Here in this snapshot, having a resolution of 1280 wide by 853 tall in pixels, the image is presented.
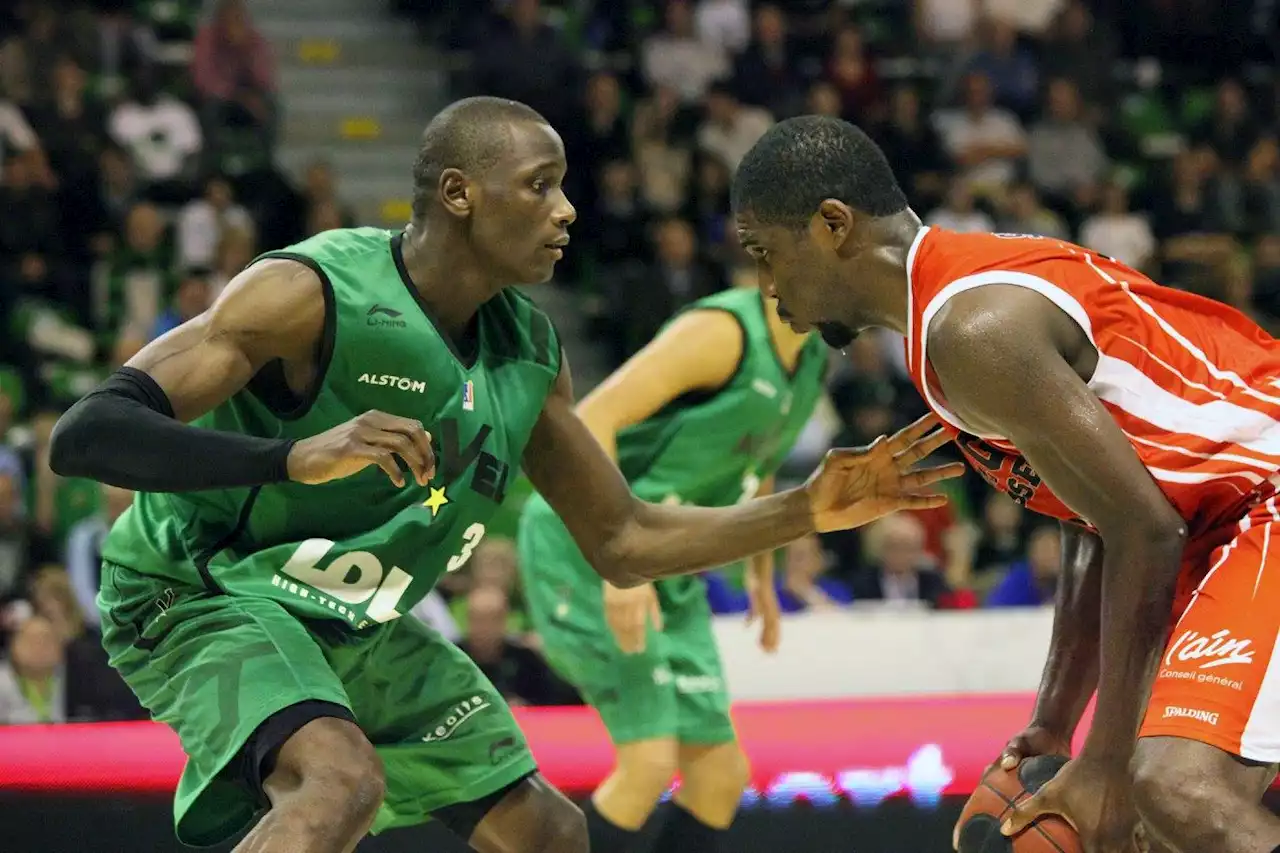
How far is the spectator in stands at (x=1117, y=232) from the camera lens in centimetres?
1152

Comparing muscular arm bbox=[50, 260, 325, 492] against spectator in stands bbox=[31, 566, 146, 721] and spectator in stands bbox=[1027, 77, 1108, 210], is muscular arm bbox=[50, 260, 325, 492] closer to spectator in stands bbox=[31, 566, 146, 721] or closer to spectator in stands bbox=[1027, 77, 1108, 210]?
spectator in stands bbox=[31, 566, 146, 721]

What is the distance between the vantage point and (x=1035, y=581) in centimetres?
882

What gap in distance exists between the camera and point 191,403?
11.5 ft

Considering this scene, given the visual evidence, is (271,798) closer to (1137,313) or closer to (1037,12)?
(1137,313)

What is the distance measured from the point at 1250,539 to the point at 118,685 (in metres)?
5.18

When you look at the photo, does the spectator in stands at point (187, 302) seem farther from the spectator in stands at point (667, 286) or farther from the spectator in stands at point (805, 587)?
the spectator in stands at point (805, 587)

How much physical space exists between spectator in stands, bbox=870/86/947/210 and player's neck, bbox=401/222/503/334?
807 centimetres

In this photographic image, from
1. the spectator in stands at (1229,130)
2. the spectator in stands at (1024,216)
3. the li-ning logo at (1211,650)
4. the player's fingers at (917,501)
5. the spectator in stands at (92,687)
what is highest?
the li-ning logo at (1211,650)

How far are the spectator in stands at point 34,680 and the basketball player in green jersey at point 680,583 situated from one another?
2696mm

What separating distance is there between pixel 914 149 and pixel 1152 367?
28.8ft

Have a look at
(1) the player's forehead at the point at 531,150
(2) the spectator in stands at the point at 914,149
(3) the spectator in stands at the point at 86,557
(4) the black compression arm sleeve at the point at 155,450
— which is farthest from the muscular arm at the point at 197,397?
(2) the spectator in stands at the point at 914,149

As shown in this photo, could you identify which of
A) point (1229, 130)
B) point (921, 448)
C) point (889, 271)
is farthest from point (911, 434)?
point (1229, 130)

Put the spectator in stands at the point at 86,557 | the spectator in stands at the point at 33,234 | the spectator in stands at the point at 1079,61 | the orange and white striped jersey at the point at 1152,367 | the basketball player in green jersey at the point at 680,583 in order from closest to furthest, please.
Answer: the orange and white striped jersey at the point at 1152,367
the basketball player in green jersey at the point at 680,583
the spectator in stands at the point at 86,557
the spectator in stands at the point at 33,234
the spectator in stands at the point at 1079,61

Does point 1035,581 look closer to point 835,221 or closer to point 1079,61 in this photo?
point 1079,61
